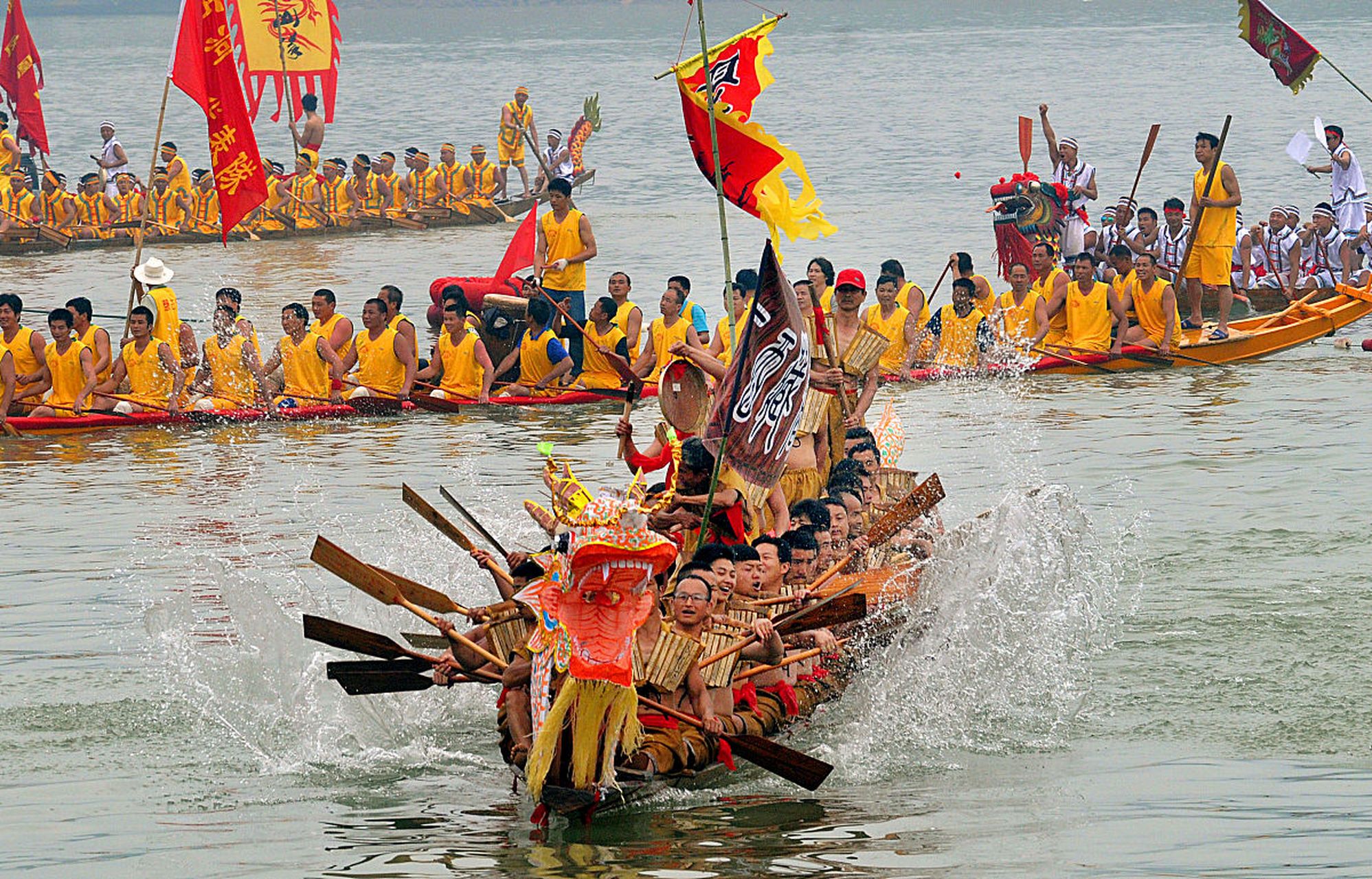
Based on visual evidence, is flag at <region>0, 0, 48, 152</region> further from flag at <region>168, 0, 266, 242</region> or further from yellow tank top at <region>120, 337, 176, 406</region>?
yellow tank top at <region>120, 337, 176, 406</region>

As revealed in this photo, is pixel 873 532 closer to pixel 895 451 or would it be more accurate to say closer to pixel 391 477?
pixel 895 451

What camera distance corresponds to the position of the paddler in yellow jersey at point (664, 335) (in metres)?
17.5

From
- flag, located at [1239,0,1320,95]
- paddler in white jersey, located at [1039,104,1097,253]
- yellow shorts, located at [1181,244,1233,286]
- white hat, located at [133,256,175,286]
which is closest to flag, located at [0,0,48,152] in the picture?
white hat, located at [133,256,175,286]

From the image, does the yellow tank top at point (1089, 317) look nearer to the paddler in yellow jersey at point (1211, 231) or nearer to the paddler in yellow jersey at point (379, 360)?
the paddler in yellow jersey at point (1211, 231)

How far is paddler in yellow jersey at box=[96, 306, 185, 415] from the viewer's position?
1733 cm

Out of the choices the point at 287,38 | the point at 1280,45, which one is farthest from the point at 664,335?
the point at 287,38

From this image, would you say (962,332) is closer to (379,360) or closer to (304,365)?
(379,360)

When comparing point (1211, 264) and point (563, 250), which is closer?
point (563, 250)

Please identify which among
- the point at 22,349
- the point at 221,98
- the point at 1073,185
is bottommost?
the point at 22,349

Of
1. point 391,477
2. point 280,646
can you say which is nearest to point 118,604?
point 280,646

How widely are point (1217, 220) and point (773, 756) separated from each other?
44.6 ft

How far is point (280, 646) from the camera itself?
10219 millimetres

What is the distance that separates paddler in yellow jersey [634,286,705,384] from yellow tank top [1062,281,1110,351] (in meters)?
4.03

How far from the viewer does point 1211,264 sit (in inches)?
811
